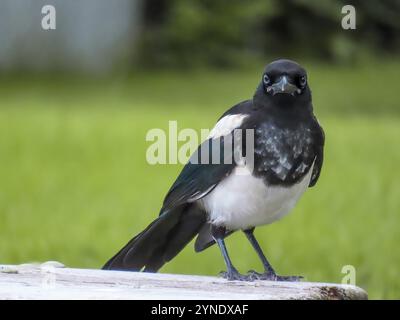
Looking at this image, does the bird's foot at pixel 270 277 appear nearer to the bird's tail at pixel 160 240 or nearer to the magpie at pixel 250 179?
the magpie at pixel 250 179

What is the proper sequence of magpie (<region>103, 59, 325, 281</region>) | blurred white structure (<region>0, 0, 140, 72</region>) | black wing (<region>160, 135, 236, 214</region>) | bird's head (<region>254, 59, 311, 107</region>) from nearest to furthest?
bird's head (<region>254, 59, 311, 107</region>), magpie (<region>103, 59, 325, 281</region>), black wing (<region>160, 135, 236, 214</region>), blurred white structure (<region>0, 0, 140, 72</region>)

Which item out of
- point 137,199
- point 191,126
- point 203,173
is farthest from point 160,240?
point 191,126

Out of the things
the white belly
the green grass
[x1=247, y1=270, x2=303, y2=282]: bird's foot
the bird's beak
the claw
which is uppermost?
the bird's beak

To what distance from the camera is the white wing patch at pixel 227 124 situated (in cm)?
256

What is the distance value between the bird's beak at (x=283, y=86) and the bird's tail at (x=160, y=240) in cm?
48

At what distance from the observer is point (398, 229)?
4.90m

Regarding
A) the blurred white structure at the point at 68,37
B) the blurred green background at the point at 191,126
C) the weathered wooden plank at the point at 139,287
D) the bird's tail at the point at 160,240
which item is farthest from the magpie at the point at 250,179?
the blurred white structure at the point at 68,37

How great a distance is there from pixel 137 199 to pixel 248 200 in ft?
10.9

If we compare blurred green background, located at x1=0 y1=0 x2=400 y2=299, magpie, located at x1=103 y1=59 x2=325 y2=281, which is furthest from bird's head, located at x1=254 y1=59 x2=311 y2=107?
blurred green background, located at x1=0 y1=0 x2=400 y2=299

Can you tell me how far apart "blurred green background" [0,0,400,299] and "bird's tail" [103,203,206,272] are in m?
1.24

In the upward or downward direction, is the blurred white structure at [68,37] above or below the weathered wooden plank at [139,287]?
above

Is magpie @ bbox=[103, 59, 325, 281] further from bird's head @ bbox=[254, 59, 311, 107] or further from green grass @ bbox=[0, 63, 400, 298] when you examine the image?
green grass @ bbox=[0, 63, 400, 298]

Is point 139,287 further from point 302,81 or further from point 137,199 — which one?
point 137,199

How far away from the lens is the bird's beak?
2.37 m
